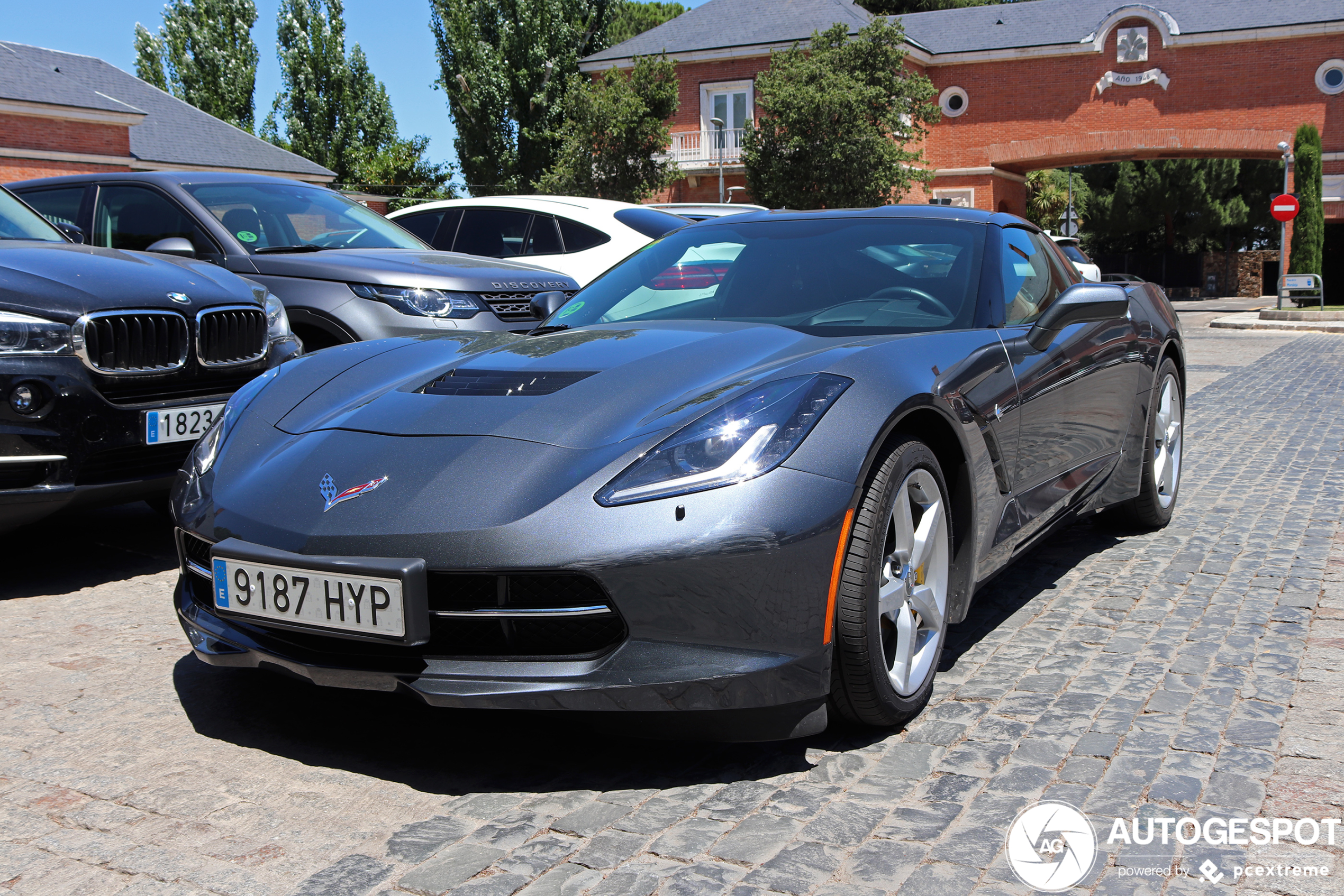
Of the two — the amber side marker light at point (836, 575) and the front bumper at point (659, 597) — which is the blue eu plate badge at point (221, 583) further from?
the amber side marker light at point (836, 575)

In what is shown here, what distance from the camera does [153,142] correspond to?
3033 centimetres

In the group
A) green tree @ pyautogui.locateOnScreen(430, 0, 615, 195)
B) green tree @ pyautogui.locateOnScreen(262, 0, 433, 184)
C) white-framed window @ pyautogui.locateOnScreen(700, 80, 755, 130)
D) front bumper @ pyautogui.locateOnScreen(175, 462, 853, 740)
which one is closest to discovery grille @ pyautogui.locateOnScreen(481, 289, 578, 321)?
front bumper @ pyautogui.locateOnScreen(175, 462, 853, 740)

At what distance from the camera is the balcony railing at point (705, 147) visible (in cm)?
3559

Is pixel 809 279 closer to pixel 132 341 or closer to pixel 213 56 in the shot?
pixel 132 341

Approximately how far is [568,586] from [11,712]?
1670mm

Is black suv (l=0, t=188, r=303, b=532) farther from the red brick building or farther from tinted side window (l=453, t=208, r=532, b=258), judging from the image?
the red brick building

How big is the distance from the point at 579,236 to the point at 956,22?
30929mm

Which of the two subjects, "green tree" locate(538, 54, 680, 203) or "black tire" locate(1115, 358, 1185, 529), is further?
"green tree" locate(538, 54, 680, 203)

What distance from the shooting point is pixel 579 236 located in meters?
9.24

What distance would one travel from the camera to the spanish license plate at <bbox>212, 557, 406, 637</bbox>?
2420 mm

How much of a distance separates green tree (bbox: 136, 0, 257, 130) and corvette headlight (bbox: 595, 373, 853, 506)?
158 ft

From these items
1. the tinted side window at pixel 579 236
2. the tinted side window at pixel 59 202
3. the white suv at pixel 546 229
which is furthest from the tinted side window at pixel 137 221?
the tinted side window at pixel 579 236

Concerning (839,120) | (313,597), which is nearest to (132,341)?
(313,597)

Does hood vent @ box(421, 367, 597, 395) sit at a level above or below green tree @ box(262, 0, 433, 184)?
below
